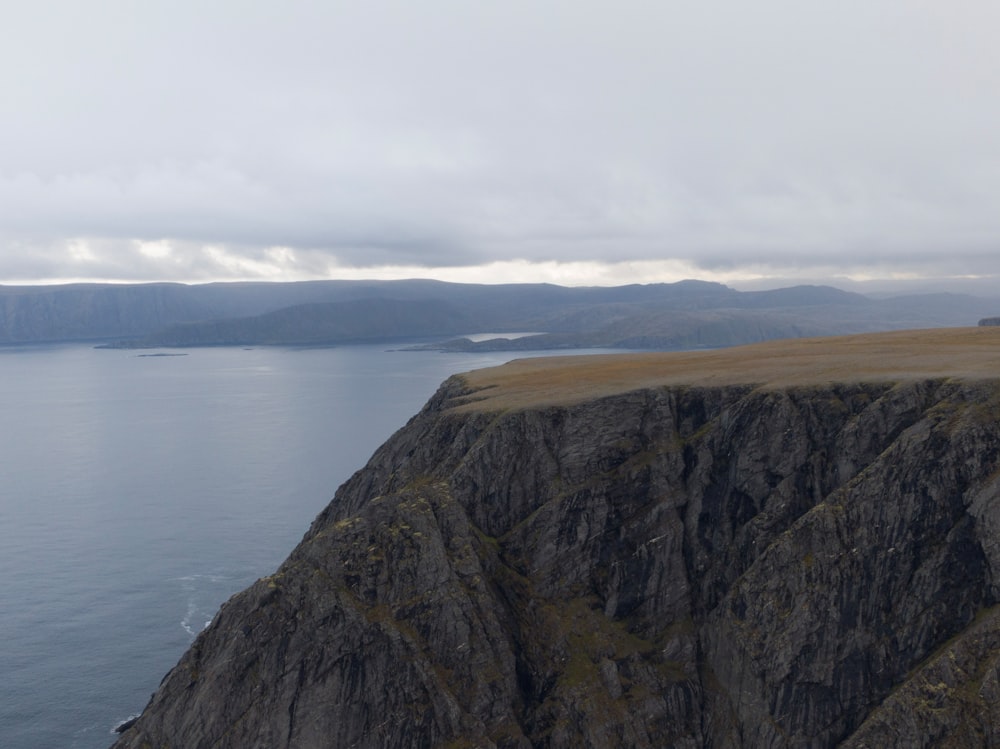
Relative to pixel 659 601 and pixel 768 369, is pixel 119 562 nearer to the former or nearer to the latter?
pixel 659 601

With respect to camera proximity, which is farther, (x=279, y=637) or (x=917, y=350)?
(x=917, y=350)

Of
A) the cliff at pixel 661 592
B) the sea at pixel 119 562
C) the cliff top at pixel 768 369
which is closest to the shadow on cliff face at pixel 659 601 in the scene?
the cliff at pixel 661 592

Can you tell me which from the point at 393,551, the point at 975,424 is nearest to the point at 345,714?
the point at 393,551

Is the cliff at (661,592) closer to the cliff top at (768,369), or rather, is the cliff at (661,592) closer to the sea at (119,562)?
the cliff top at (768,369)

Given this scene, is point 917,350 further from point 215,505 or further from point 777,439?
point 215,505

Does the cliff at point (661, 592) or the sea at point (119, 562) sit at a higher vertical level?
the cliff at point (661, 592)
